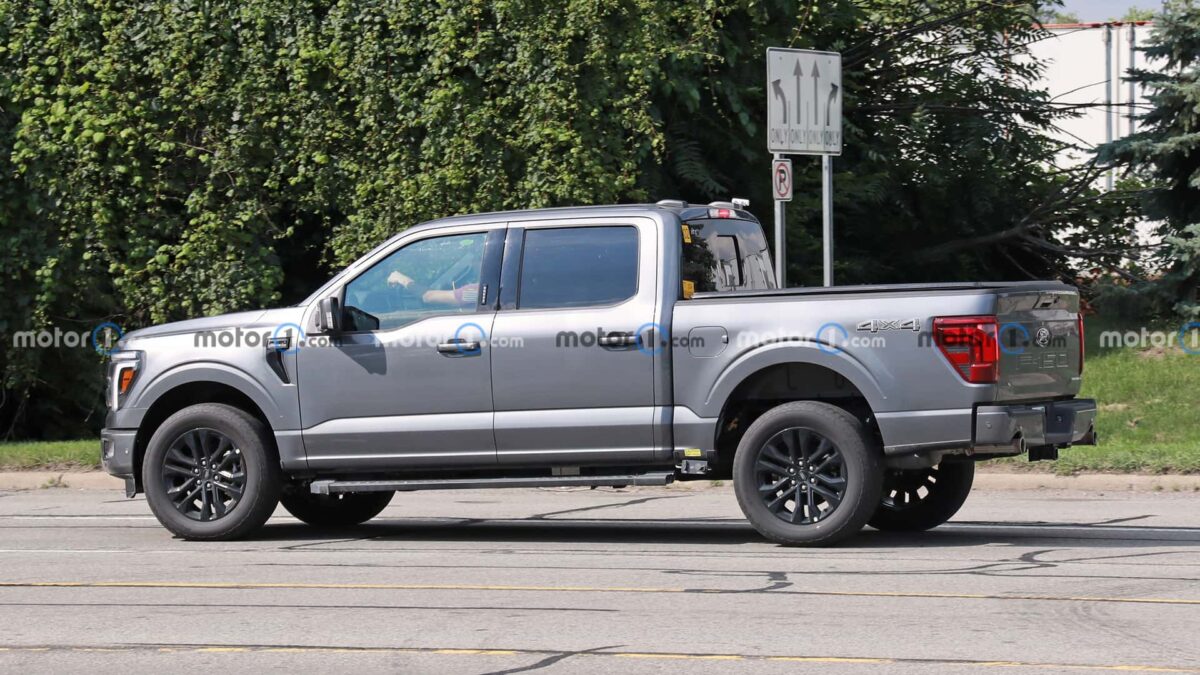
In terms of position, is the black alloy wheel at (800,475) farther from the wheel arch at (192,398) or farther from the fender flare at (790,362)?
the wheel arch at (192,398)

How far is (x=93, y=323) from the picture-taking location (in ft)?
64.7

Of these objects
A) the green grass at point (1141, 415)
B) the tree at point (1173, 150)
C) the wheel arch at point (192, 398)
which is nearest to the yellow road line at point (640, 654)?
the wheel arch at point (192, 398)

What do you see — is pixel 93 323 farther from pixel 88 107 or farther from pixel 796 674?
pixel 796 674

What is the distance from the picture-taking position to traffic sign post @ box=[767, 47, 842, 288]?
14125 mm

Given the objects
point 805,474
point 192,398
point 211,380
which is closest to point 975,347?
point 805,474

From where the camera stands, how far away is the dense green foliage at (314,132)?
17250 millimetres

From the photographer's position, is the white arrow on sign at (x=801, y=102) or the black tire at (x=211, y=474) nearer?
the black tire at (x=211, y=474)

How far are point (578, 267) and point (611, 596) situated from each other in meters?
2.65

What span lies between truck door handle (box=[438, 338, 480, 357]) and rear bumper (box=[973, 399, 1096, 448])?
3.06 metres

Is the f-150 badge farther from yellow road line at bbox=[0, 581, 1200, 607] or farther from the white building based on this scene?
the white building

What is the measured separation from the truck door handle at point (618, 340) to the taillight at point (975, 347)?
188cm

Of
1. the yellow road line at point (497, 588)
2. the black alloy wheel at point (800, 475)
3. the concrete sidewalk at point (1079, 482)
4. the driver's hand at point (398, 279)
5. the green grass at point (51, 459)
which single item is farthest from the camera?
the green grass at point (51, 459)

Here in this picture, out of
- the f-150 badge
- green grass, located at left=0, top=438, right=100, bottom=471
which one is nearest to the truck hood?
the f-150 badge

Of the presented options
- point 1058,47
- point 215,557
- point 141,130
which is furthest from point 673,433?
point 1058,47
